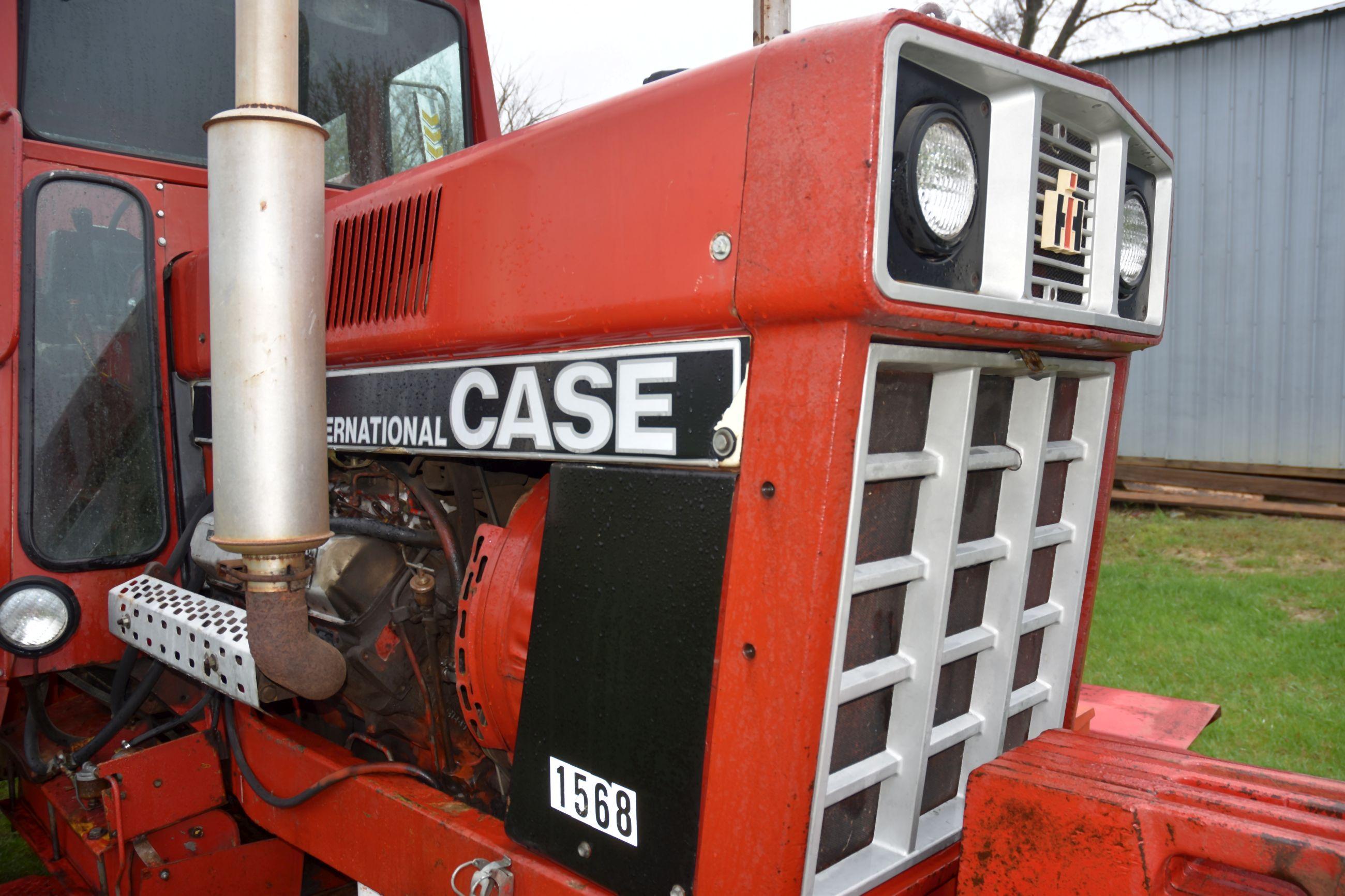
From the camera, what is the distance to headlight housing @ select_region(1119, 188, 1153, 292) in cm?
168

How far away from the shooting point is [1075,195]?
1.45m


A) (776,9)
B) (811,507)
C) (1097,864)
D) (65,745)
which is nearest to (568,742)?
(811,507)

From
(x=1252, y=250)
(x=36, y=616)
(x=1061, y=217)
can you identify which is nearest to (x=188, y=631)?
(x=36, y=616)

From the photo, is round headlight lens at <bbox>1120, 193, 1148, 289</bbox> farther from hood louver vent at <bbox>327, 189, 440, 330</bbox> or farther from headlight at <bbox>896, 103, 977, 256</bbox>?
hood louver vent at <bbox>327, 189, 440, 330</bbox>

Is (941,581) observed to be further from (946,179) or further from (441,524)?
(441,524)

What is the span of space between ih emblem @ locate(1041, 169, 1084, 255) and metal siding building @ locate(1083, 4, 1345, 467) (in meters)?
8.08

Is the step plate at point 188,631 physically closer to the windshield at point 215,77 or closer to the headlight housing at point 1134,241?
the windshield at point 215,77

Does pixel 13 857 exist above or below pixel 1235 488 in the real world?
below

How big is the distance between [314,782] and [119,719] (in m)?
0.59

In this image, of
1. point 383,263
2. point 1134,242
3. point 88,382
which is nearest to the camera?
point 1134,242

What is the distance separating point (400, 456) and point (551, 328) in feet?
2.02

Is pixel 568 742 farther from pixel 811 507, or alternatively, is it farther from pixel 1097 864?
pixel 1097 864

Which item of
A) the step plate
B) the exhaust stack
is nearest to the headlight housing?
the exhaust stack

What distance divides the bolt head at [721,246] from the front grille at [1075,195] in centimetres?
40
